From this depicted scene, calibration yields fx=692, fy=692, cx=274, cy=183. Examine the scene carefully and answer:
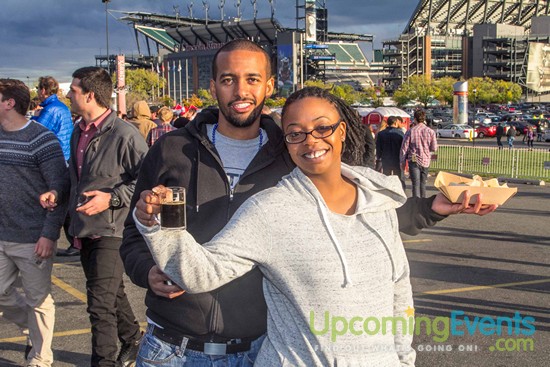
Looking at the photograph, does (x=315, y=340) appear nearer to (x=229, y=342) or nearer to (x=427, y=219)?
(x=229, y=342)

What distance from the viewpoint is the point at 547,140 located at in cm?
4850

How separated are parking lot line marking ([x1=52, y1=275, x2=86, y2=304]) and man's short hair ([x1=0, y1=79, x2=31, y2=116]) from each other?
2.82 metres

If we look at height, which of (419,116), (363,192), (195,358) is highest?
(419,116)

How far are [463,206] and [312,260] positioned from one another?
2.37 feet

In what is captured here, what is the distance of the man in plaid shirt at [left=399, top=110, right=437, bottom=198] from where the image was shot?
13.4 meters

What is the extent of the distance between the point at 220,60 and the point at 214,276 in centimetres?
102

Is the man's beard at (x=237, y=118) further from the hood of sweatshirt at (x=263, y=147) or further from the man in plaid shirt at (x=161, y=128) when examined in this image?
the man in plaid shirt at (x=161, y=128)

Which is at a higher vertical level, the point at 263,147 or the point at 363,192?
the point at 263,147

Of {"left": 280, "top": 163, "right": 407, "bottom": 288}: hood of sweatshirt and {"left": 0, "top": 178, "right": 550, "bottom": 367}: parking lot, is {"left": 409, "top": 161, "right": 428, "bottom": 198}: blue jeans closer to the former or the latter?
{"left": 0, "top": 178, "right": 550, "bottom": 367}: parking lot

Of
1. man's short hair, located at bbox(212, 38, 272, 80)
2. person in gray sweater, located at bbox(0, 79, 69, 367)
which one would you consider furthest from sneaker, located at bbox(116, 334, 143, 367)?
man's short hair, located at bbox(212, 38, 272, 80)

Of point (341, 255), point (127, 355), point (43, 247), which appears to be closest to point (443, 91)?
point (127, 355)

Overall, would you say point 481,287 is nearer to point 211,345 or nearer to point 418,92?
point 211,345

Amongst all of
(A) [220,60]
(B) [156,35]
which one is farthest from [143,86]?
(A) [220,60]

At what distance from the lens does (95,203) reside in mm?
4281
